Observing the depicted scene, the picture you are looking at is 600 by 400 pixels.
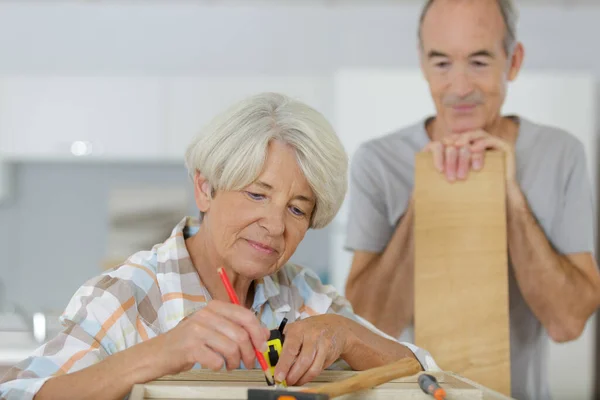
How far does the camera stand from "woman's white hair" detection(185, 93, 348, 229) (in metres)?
1.36

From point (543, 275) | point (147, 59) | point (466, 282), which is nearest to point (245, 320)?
point (466, 282)

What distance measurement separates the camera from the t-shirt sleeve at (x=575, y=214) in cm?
195

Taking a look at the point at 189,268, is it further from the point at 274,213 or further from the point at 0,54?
the point at 0,54

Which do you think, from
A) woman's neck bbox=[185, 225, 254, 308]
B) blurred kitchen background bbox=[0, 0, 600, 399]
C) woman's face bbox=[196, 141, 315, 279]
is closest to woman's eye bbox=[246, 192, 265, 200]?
woman's face bbox=[196, 141, 315, 279]

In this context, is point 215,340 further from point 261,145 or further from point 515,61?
point 515,61

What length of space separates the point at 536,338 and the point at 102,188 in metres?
2.95

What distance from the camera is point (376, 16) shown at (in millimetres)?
4453

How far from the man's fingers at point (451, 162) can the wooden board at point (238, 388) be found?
0.69 m

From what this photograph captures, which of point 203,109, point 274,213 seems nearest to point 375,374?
point 274,213

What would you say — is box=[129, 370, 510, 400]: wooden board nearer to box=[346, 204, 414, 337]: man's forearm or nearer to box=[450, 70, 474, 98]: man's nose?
box=[346, 204, 414, 337]: man's forearm

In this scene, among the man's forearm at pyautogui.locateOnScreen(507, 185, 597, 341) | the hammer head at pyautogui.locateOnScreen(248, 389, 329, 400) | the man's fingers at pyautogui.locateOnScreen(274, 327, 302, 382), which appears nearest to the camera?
the hammer head at pyautogui.locateOnScreen(248, 389, 329, 400)

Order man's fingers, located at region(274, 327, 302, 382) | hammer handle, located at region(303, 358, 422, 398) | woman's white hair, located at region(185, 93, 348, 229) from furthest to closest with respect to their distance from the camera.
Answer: woman's white hair, located at region(185, 93, 348, 229) → man's fingers, located at region(274, 327, 302, 382) → hammer handle, located at region(303, 358, 422, 398)

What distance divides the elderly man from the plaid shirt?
0.43m

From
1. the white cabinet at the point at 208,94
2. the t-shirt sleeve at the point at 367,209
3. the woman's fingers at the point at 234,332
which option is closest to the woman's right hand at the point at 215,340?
the woman's fingers at the point at 234,332
